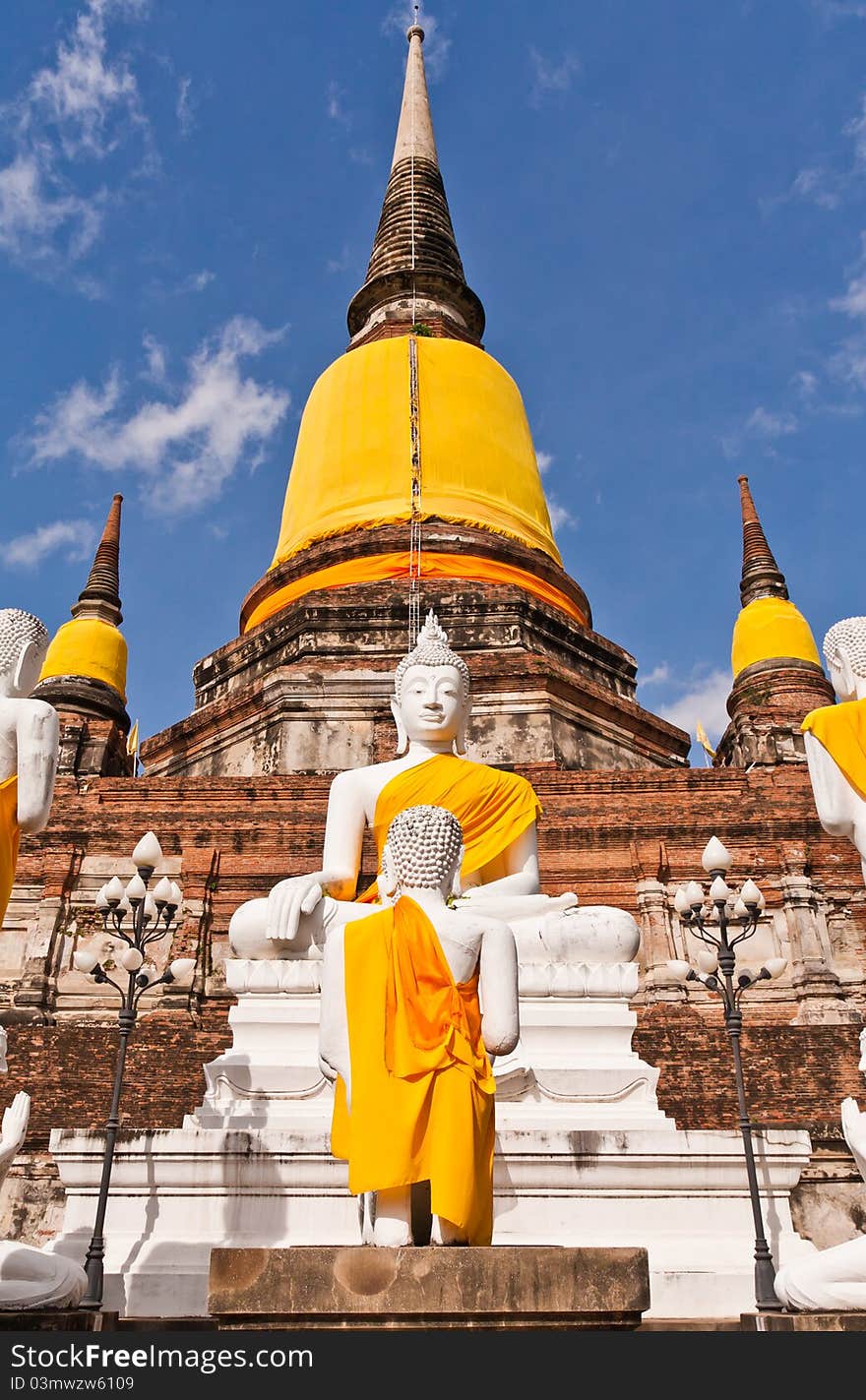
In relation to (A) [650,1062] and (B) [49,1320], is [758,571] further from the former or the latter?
(B) [49,1320]

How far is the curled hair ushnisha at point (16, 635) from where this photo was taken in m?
5.61

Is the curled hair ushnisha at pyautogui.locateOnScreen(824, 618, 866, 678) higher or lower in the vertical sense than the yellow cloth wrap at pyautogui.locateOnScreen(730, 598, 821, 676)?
lower

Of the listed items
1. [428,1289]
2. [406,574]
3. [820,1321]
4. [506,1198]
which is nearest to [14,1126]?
[428,1289]

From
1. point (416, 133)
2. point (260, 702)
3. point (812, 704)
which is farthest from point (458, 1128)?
point (416, 133)

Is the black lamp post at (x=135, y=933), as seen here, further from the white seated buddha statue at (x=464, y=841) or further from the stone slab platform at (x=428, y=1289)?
the stone slab platform at (x=428, y=1289)

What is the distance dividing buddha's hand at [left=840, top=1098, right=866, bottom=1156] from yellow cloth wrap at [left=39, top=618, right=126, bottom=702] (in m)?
16.7

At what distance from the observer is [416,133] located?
29812mm

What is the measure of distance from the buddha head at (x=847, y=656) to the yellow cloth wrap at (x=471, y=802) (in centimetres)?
234

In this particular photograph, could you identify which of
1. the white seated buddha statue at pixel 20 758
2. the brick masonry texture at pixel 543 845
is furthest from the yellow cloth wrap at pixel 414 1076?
the brick masonry texture at pixel 543 845

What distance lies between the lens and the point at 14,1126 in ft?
15.6

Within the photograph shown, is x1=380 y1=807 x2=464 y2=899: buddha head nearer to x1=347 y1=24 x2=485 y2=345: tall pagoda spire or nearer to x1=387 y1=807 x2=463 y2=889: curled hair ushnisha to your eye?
x1=387 y1=807 x2=463 y2=889: curled hair ushnisha

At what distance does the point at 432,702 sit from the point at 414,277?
59.5 feet

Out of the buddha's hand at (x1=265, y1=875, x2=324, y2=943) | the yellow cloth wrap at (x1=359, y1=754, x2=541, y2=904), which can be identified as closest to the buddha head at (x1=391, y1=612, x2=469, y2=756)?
the yellow cloth wrap at (x1=359, y1=754, x2=541, y2=904)

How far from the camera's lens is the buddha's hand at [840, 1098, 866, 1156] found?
14.9 feet
